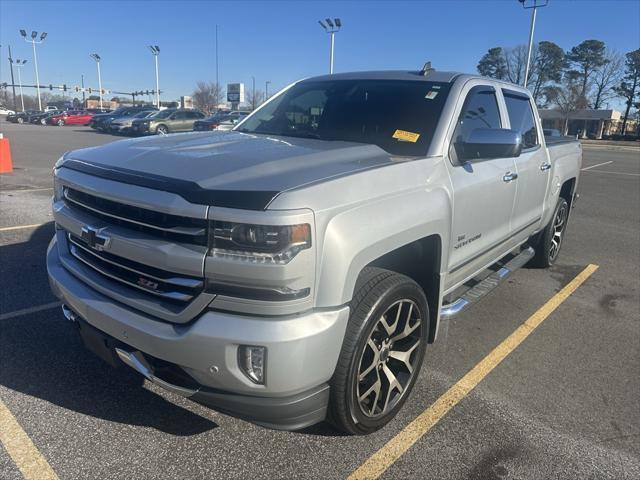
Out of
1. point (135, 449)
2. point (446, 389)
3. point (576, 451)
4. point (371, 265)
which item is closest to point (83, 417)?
point (135, 449)

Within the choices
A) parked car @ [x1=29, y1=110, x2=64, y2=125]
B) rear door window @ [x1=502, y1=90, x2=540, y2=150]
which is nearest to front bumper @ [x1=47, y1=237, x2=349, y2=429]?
rear door window @ [x1=502, y1=90, x2=540, y2=150]

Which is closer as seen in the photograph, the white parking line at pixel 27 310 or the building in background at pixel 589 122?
the white parking line at pixel 27 310

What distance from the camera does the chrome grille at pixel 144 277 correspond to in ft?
7.20

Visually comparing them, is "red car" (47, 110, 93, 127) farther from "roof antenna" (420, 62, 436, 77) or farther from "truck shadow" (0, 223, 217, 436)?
"roof antenna" (420, 62, 436, 77)

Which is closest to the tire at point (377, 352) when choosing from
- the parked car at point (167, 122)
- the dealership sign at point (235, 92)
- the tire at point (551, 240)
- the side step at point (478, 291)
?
the side step at point (478, 291)

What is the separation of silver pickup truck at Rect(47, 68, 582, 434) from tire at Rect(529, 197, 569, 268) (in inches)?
88.2

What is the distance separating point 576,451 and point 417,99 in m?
2.35

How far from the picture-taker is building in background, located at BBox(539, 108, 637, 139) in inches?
2827

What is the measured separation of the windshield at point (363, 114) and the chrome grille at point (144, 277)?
5.42ft

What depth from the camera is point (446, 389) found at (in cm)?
329

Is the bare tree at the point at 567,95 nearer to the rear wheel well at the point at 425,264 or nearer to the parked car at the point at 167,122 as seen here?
A: the parked car at the point at 167,122

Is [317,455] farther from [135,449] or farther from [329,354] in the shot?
[135,449]

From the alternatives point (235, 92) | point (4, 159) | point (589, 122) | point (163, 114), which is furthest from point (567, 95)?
point (4, 159)

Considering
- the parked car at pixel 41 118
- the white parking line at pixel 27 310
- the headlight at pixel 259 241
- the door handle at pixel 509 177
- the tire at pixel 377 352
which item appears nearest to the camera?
the headlight at pixel 259 241
